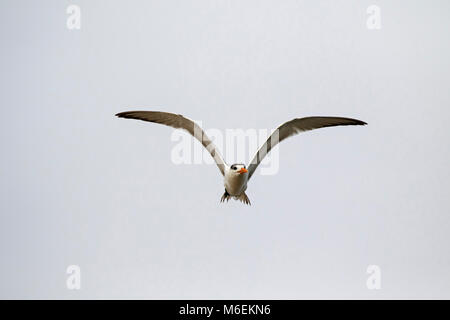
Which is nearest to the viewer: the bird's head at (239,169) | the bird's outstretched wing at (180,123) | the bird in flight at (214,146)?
the bird's head at (239,169)

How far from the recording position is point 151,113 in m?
8.06

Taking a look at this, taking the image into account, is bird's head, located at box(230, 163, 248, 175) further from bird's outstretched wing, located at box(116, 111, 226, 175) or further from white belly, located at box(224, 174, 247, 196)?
bird's outstretched wing, located at box(116, 111, 226, 175)

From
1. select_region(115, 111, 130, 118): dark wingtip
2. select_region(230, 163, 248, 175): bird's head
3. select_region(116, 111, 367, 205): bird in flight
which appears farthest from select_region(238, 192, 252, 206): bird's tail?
select_region(115, 111, 130, 118): dark wingtip

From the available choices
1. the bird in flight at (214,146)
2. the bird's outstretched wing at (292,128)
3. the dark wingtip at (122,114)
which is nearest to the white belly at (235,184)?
the bird in flight at (214,146)

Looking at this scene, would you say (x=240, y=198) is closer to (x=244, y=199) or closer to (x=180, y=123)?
(x=244, y=199)

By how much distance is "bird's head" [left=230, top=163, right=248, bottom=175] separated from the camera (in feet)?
25.2

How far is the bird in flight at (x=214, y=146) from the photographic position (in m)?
7.81

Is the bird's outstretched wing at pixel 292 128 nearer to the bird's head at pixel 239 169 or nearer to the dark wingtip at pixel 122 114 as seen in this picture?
the bird's head at pixel 239 169

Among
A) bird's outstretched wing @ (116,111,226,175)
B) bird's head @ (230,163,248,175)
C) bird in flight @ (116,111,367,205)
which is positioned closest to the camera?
bird's head @ (230,163,248,175)
